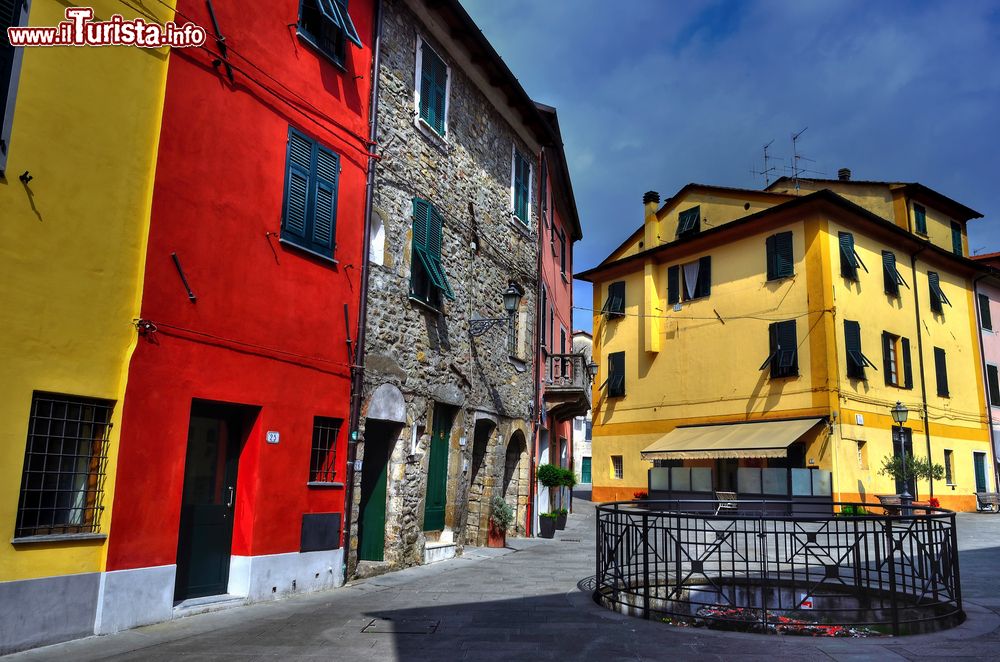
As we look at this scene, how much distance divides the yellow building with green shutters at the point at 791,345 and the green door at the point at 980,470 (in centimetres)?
7

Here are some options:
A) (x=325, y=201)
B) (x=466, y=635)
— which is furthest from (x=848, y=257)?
(x=466, y=635)

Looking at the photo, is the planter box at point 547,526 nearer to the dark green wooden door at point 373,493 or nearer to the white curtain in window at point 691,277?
the dark green wooden door at point 373,493

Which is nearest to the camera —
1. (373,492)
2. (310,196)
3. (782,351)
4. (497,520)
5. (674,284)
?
(310,196)

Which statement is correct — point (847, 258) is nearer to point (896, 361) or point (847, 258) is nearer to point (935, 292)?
point (896, 361)

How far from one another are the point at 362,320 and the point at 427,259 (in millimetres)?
2046

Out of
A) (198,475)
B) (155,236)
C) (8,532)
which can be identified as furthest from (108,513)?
(155,236)

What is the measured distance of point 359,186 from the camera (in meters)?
10.6

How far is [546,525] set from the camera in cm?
1677

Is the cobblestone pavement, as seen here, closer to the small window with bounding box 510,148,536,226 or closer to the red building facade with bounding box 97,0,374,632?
the red building facade with bounding box 97,0,374,632

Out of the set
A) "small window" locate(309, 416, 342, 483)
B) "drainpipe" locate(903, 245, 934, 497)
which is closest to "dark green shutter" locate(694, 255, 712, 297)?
"drainpipe" locate(903, 245, 934, 497)

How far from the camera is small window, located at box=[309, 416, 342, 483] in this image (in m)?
9.64

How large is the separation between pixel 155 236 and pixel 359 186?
11.7ft

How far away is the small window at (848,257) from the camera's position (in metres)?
22.5

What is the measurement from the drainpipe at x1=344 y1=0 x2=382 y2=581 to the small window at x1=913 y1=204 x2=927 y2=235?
2236 cm
